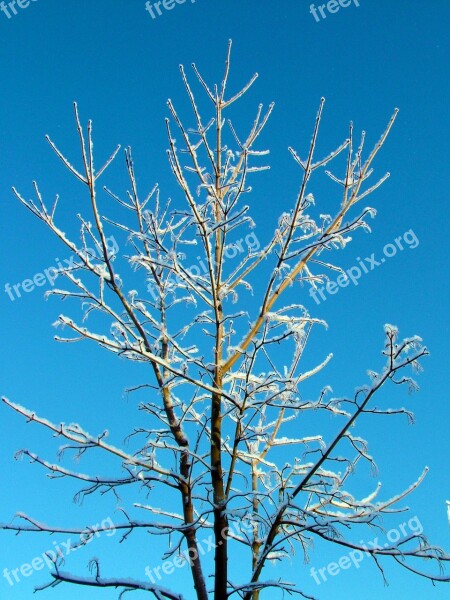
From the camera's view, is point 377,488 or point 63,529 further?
point 377,488

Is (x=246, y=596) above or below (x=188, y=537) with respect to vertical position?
below

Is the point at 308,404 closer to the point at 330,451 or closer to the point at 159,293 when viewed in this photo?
the point at 330,451

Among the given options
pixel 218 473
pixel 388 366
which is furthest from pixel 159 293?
pixel 388 366

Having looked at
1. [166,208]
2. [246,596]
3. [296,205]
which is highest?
[166,208]

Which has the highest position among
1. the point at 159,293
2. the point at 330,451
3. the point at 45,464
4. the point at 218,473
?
the point at 159,293

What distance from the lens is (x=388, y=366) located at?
9.20 feet

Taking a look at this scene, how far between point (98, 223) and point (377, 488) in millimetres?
3014

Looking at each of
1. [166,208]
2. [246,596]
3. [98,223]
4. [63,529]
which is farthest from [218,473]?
[166,208]

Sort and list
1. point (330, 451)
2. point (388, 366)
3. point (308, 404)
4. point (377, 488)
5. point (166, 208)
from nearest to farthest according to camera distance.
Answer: point (388, 366) < point (330, 451) < point (308, 404) < point (377, 488) < point (166, 208)

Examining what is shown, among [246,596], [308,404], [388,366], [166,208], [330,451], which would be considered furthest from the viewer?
[166,208]

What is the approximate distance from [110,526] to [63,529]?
285 mm

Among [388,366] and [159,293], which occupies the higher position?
[159,293]

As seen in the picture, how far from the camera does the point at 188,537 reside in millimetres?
3666

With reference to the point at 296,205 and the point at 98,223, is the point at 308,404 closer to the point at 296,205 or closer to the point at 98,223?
the point at 296,205
